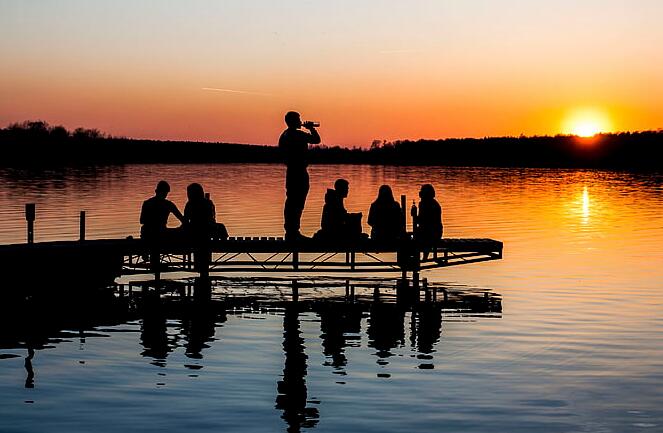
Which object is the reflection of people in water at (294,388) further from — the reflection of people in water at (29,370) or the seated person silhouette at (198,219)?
the seated person silhouette at (198,219)

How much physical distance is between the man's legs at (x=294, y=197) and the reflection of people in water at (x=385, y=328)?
286cm

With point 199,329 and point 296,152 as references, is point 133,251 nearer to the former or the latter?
point 296,152

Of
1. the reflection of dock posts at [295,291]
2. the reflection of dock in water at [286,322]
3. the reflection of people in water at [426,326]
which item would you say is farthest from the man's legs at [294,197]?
the reflection of people in water at [426,326]

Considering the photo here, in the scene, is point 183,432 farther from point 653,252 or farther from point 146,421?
point 653,252

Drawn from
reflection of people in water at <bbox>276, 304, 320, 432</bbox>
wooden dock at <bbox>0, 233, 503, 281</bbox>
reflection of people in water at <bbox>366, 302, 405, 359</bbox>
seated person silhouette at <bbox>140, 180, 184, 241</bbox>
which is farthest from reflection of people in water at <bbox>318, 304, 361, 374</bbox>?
seated person silhouette at <bbox>140, 180, 184, 241</bbox>

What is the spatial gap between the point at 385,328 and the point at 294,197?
219 inches

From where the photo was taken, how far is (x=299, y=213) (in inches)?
976

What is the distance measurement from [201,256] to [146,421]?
13.4m

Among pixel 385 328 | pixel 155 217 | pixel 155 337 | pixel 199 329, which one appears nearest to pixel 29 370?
pixel 155 337

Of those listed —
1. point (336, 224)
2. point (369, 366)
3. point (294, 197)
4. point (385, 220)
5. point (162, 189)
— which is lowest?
point (369, 366)

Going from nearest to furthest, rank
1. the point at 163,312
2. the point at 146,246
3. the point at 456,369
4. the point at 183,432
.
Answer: the point at 183,432, the point at 456,369, the point at 163,312, the point at 146,246

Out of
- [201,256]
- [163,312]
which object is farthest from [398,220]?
[163,312]

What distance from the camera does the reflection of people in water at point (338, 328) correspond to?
54.1 ft

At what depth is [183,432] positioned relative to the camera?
1166 centimetres
